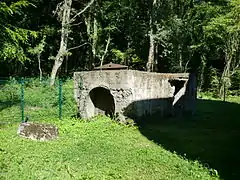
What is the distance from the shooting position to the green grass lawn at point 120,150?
5.16 meters

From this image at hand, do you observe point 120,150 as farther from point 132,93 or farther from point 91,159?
point 132,93

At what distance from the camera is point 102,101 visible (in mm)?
11000

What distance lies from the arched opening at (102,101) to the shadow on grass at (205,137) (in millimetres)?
1542

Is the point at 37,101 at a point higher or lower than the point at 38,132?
higher

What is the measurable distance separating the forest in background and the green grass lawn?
32.8 ft

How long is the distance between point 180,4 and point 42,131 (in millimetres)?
18585

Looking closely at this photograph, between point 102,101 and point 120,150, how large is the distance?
4.59 metres

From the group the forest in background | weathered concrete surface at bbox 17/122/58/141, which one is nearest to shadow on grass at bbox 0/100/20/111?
weathered concrete surface at bbox 17/122/58/141

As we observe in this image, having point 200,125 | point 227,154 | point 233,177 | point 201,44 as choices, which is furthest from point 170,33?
point 233,177

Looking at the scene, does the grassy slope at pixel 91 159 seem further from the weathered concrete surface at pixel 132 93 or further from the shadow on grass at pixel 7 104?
the shadow on grass at pixel 7 104

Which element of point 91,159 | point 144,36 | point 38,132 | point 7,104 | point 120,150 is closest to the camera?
point 91,159

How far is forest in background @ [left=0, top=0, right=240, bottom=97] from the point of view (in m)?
19.4

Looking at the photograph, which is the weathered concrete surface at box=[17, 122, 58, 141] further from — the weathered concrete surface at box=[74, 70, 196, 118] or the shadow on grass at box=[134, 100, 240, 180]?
the weathered concrete surface at box=[74, 70, 196, 118]

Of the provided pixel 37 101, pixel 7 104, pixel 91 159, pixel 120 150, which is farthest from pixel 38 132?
pixel 7 104
